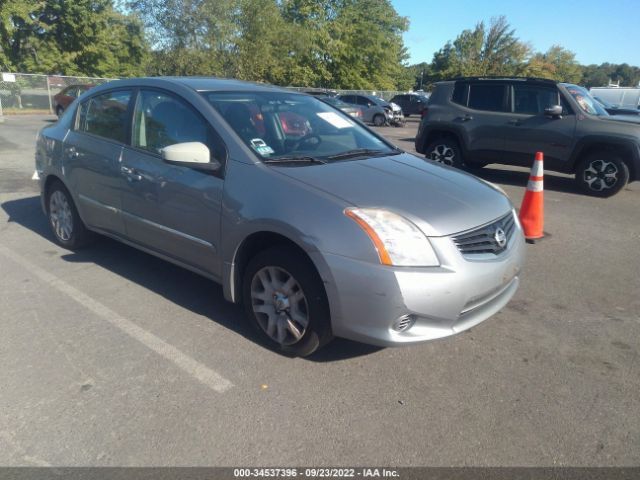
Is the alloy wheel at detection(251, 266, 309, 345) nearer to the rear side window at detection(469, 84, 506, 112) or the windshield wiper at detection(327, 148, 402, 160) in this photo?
the windshield wiper at detection(327, 148, 402, 160)

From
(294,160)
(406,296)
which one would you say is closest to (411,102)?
(294,160)

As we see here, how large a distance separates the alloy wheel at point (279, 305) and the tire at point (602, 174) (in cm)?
738

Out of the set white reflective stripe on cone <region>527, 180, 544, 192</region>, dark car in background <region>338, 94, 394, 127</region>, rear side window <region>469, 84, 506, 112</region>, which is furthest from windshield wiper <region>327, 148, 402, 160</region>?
dark car in background <region>338, 94, 394, 127</region>

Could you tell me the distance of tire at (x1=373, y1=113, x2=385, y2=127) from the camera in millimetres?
23750

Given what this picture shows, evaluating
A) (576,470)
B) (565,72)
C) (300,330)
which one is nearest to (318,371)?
(300,330)

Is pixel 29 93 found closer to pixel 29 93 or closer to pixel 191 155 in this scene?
pixel 29 93

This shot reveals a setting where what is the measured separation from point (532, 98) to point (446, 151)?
1817mm

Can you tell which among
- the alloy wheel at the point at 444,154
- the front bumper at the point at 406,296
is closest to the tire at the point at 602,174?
the alloy wheel at the point at 444,154

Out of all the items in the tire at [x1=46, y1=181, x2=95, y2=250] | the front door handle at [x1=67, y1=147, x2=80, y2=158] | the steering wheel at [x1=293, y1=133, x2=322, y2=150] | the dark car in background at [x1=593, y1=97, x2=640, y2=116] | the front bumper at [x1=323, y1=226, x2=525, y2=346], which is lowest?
the tire at [x1=46, y1=181, x2=95, y2=250]

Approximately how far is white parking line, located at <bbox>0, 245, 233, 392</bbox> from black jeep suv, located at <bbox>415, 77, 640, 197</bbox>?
7.61 metres

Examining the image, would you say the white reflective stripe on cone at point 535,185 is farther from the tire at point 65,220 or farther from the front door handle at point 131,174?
the tire at point 65,220

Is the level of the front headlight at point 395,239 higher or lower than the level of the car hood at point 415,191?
lower

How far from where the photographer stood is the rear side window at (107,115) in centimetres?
421

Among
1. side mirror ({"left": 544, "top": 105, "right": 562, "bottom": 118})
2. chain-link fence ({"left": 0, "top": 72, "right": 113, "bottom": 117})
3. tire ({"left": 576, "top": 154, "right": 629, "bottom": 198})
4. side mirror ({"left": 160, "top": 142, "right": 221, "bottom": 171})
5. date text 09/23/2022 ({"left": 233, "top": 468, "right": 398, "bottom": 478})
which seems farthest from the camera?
chain-link fence ({"left": 0, "top": 72, "right": 113, "bottom": 117})
